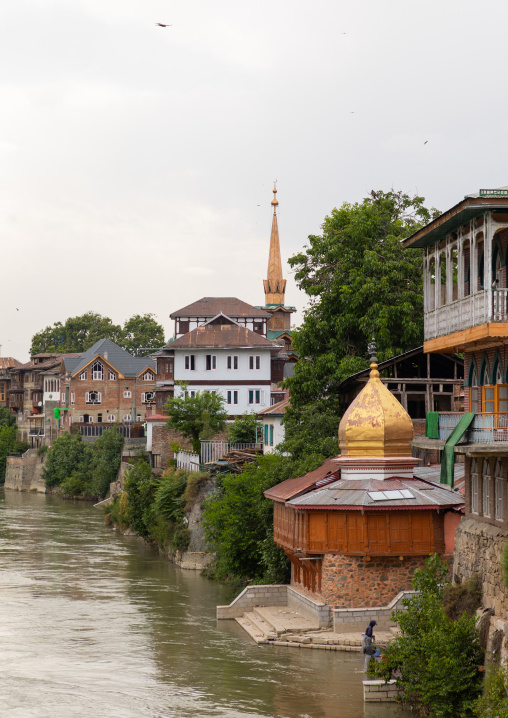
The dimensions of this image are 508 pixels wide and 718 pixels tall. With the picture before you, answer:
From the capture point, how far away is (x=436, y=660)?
2173cm

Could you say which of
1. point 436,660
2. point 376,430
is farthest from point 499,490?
point 376,430

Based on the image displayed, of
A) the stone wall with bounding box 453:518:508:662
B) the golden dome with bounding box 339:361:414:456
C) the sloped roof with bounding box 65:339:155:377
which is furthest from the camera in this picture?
A: the sloped roof with bounding box 65:339:155:377

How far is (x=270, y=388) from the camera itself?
7256cm

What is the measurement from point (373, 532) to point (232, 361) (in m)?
40.4

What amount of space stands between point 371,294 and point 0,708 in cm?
2263

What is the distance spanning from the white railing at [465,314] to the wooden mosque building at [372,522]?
704cm

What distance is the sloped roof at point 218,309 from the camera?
79.6 metres

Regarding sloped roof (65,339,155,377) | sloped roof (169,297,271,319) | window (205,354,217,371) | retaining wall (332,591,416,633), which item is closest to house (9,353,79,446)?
sloped roof (65,339,155,377)

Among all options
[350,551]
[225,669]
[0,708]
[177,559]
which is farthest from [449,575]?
[177,559]

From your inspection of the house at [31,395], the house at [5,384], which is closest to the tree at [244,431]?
the house at [31,395]

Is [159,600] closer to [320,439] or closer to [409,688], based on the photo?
[320,439]

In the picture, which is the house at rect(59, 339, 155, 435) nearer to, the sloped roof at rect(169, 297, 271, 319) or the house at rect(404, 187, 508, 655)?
the sloped roof at rect(169, 297, 271, 319)

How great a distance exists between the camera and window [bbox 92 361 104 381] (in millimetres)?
106312

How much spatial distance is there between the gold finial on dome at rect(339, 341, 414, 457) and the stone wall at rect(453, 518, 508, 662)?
704 cm
